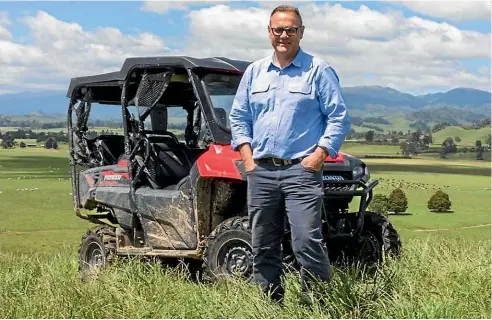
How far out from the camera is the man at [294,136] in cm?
481

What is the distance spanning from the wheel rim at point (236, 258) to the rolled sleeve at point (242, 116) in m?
1.40

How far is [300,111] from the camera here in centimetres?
484

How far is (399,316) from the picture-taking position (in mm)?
4633

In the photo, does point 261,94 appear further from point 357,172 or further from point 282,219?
point 357,172

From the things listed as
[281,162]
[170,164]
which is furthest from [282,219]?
[170,164]

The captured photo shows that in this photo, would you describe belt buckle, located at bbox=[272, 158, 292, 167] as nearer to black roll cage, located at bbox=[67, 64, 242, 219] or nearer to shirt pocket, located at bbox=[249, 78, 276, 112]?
shirt pocket, located at bbox=[249, 78, 276, 112]

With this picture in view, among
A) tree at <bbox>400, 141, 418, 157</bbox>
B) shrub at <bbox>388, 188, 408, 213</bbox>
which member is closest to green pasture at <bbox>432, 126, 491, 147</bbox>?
tree at <bbox>400, 141, 418, 157</bbox>

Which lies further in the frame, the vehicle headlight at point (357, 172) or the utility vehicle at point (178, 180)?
the vehicle headlight at point (357, 172)

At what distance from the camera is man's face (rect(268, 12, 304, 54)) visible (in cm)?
481

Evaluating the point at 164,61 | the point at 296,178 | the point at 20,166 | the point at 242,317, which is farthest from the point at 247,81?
the point at 20,166

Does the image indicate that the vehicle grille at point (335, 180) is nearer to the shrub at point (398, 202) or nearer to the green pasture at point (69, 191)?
the green pasture at point (69, 191)

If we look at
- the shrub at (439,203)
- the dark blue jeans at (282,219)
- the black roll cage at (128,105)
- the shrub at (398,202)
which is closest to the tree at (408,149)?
the shrub at (439,203)

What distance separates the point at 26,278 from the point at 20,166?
255 feet

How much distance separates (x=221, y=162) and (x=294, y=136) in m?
1.82
